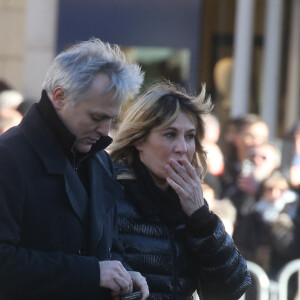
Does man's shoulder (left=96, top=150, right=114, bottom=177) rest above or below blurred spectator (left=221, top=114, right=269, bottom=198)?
above

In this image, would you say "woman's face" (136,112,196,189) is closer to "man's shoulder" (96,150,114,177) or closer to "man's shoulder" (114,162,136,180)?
"man's shoulder" (114,162,136,180)

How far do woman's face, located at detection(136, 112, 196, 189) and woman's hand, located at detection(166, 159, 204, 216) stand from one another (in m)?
0.05

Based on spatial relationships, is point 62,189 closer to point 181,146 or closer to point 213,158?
point 181,146

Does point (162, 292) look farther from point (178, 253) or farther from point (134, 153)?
point (134, 153)

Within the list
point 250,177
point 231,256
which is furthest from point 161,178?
point 250,177

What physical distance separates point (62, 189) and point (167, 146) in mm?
824

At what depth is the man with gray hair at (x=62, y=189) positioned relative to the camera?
2969mm

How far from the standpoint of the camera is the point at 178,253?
3.71 metres

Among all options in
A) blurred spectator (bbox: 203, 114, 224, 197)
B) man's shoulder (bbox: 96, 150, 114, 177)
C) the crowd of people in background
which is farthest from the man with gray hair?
blurred spectator (bbox: 203, 114, 224, 197)

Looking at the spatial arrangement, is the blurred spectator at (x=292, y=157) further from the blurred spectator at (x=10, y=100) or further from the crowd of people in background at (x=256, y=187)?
the blurred spectator at (x=10, y=100)

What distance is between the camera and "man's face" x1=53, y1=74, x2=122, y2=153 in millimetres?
3070

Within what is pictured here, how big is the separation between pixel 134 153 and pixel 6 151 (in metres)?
1.00

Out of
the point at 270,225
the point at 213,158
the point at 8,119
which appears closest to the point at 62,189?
the point at 8,119

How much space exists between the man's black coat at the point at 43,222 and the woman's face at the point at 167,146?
0.68 m
